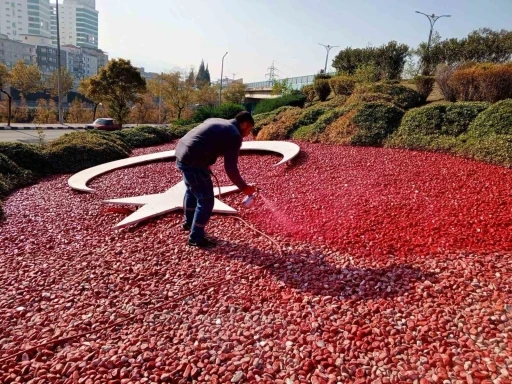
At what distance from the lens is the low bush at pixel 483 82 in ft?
32.1

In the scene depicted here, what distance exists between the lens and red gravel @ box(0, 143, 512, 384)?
235 centimetres

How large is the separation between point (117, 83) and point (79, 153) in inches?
541

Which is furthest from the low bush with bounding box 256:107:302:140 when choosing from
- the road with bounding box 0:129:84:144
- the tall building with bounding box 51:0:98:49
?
the tall building with bounding box 51:0:98:49

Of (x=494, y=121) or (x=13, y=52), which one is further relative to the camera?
(x=13, y=52)

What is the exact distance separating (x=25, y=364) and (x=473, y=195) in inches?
206

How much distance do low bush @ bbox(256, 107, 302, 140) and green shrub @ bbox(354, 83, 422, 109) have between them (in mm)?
2488

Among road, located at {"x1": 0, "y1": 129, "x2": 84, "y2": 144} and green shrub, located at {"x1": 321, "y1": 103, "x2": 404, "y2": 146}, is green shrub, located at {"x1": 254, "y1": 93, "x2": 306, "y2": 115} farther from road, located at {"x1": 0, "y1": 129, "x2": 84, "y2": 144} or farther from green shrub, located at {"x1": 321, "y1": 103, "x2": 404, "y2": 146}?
road, located at {"x1": 0, "y1": 129, "x2": 84, "y2": 144}

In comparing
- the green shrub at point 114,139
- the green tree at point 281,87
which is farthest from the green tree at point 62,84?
the green shrub at point 114,139

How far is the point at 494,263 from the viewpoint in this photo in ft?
10.8

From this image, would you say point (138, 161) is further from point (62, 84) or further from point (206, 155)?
point (62, 84)

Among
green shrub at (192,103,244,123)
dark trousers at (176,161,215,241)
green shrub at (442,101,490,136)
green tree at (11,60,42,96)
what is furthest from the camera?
green tree at (11,60,42,96)

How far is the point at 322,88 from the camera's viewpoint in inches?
717

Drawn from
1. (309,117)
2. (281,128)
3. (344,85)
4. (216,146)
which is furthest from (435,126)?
(344,85)

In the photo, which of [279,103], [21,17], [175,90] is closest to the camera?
[279,103]
